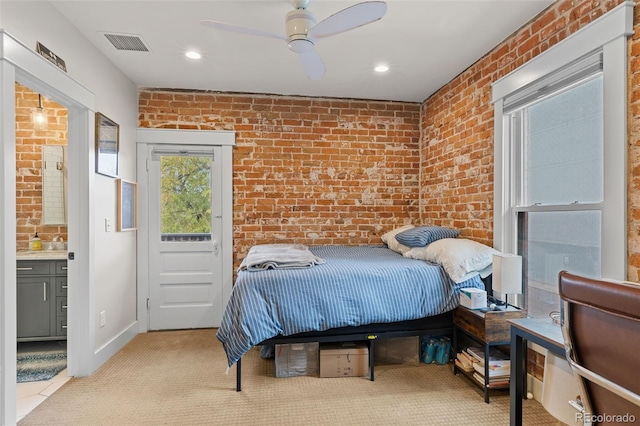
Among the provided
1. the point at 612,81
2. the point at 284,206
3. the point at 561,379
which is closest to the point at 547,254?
the point at 561,379

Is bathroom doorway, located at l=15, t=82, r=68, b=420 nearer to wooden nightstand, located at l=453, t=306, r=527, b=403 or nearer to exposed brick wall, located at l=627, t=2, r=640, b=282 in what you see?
wooden nightstand, located at l=453, t=306, r=527, b=403

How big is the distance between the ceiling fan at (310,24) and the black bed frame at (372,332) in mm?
1928

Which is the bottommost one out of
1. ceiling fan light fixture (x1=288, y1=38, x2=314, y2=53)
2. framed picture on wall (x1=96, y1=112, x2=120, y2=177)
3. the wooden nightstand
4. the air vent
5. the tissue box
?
the wooden nightstand

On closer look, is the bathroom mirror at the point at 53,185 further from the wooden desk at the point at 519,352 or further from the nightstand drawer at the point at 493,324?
the wooden desk at the point at 519,352

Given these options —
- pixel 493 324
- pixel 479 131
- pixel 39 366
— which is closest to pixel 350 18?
pixel 479 131

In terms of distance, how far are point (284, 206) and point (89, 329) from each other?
83.1 inches

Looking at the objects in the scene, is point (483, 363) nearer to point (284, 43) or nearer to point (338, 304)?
point (338, 304)

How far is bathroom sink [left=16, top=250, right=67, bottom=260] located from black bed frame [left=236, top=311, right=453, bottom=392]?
77.4 inches

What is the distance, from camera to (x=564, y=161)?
2189mm

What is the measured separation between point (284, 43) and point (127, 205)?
2.16 metres

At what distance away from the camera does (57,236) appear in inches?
134

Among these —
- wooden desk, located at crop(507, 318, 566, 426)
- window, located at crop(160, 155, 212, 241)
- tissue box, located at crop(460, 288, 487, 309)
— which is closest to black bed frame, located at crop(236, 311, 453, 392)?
tissue box, located at crop(460, 288, 487, 309)

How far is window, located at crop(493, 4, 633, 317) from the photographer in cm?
175

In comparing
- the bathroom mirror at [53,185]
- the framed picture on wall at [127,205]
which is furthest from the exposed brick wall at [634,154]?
the bathroom mirror at [53,185]
